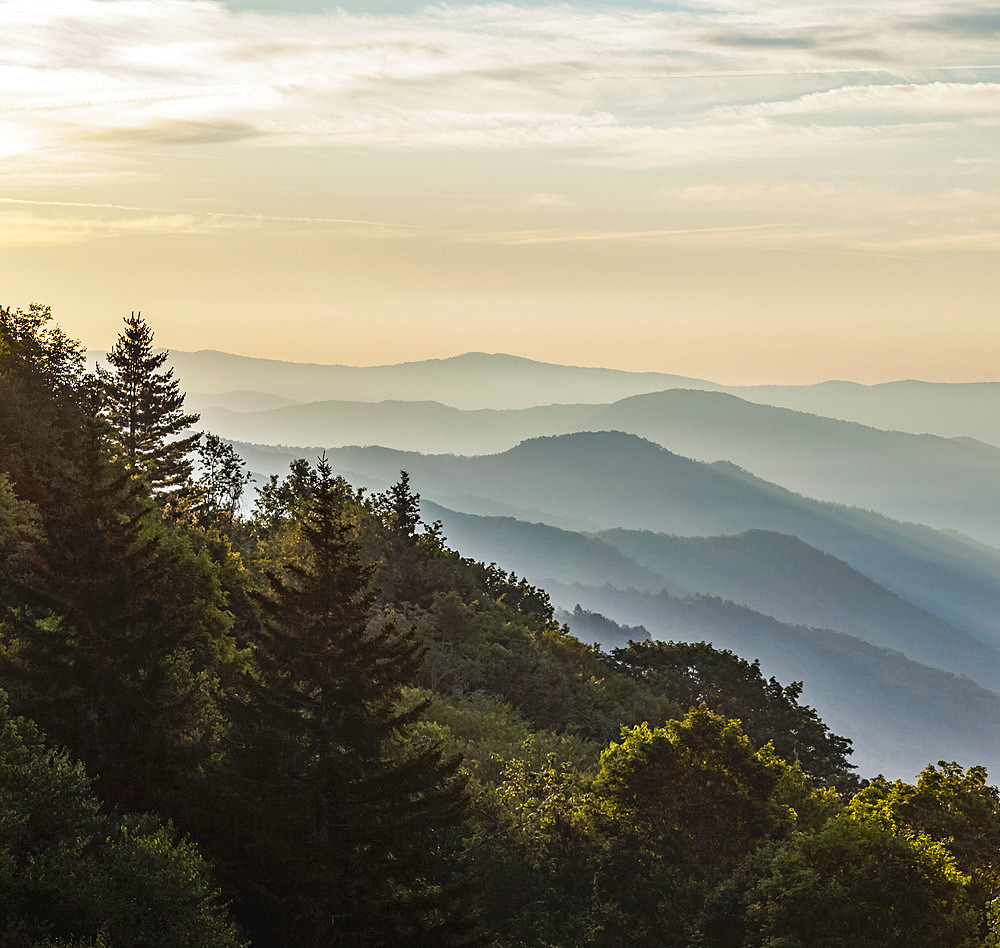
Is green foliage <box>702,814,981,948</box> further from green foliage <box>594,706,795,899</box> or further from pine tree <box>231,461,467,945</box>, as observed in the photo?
pine tree <box>231,461,467,945</box>

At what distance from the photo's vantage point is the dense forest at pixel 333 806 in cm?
2553

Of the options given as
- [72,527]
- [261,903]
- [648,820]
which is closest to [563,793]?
[648,820]

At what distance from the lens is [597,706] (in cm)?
8512

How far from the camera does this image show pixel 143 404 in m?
86.6

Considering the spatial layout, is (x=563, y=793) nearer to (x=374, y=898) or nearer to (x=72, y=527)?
(x=374, y=898)

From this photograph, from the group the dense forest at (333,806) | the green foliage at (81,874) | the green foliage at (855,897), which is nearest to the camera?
the green foliage at (81,874)

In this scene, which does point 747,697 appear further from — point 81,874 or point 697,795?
point 81,874

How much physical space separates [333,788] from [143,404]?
2491 inches

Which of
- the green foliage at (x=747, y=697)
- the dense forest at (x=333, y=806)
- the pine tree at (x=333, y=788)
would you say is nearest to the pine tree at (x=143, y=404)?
the dense forest at (x=333, y=806)

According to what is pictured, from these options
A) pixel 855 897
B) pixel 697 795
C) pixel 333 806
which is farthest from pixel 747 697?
pixel 333 806

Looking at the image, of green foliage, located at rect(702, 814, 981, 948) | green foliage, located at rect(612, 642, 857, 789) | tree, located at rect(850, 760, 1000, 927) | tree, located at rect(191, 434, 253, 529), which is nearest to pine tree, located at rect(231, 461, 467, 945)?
green foliage, located at rect(702, 814, 981, 948)

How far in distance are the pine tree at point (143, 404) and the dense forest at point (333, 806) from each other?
3458cm

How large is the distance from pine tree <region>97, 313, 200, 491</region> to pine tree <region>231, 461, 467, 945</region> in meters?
57.5

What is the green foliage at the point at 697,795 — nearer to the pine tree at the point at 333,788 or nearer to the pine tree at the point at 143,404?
the pine tree at the point at 333,788
